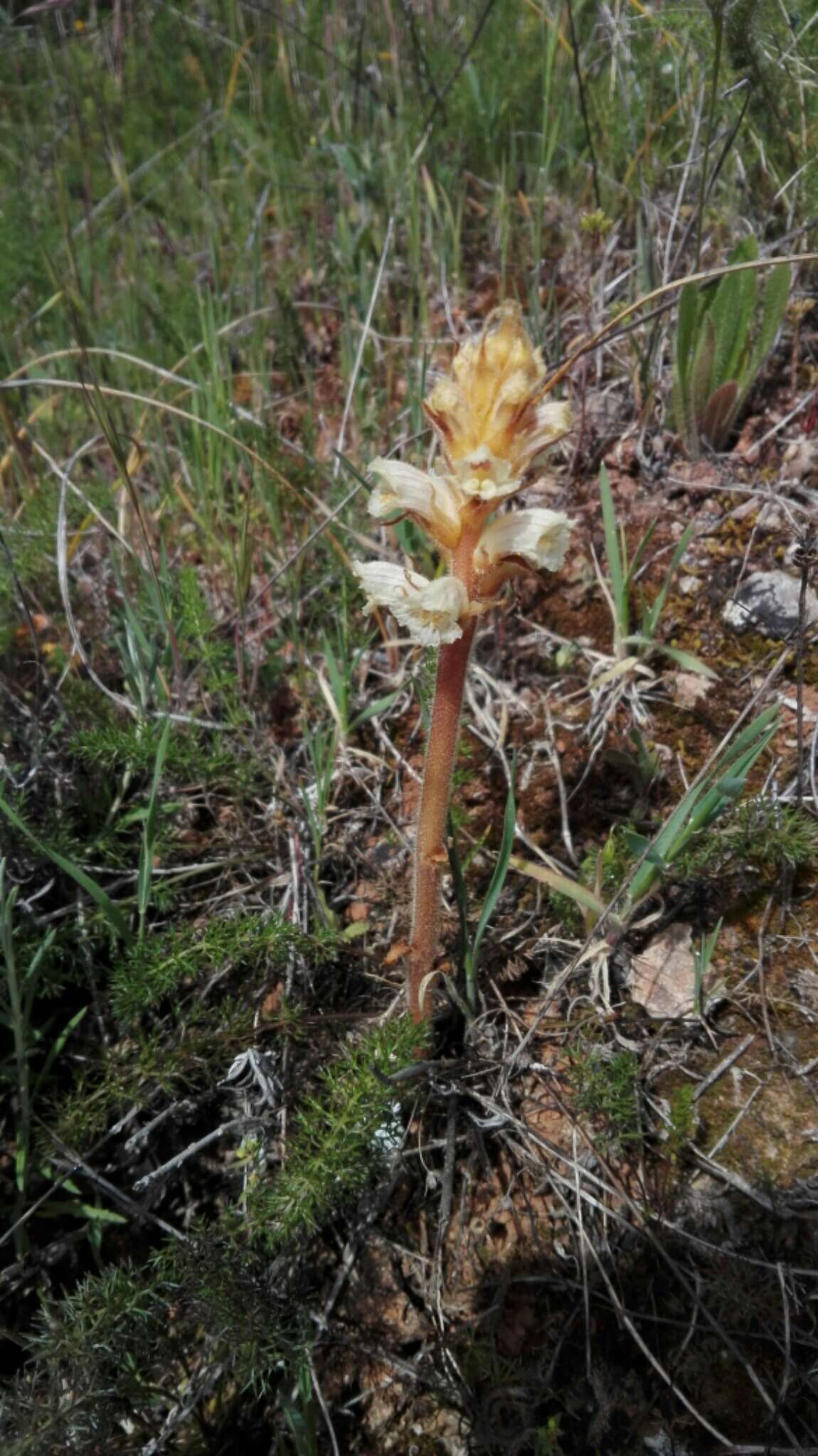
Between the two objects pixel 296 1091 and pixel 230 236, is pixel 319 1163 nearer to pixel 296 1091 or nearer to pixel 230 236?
pixel 296 1091

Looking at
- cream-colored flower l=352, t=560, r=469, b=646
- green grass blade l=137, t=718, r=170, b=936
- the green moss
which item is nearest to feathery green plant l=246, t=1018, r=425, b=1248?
the green moss

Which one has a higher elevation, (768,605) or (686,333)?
(686,333)

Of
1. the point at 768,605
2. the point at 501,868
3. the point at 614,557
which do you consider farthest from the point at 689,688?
the point at 501,868

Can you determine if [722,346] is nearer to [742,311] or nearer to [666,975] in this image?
[742,311]

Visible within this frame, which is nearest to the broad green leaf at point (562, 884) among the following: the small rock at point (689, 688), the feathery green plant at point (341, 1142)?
the feathery green plant at point (341, 1142)

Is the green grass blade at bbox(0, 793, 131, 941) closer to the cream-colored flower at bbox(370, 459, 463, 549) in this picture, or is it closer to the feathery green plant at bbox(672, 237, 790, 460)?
the cream-colored flower at bbox(370, 459, 463, 549)

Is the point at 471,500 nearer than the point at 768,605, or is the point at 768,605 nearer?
the point at 471,500
